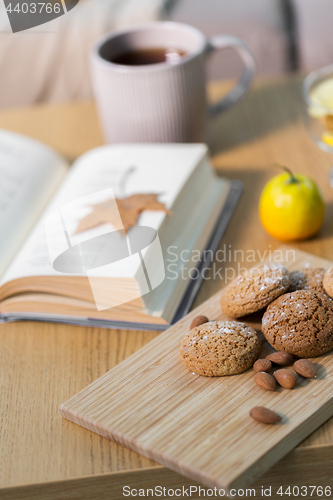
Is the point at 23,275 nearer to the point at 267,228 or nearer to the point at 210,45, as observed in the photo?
the point at 267,228

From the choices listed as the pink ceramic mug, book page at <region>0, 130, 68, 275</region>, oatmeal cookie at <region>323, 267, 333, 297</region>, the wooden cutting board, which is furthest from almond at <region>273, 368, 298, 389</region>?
the pink ceramic mug

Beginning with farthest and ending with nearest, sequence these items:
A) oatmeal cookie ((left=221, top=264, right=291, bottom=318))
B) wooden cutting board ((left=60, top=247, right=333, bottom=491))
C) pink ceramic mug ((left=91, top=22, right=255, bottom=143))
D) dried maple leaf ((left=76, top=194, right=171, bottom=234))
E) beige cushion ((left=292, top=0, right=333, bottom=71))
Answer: beige cushion ((left=292, top=0, right=333, bottom=71)), pink ceramic mug ((left=91, top=22, right=255, bottom=143)), dried maple leaf ((left=76, top=194, right=171, bottom=234)), oatmeal cookie ((left=221, top=264, right=291, bottom=318)), wooden cutting board ((left=60, top=247, right=333, bottom=491))

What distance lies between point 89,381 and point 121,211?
0.24 meters

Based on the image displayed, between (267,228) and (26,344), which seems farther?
(267,228)

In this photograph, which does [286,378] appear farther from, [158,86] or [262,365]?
[158,86]

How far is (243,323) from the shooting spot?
545mm

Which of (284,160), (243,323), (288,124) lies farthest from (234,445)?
(288,124)

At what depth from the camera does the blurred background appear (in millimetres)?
1696

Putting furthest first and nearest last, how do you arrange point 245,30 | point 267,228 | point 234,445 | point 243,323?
point 245,30 → point 267,228 → point 243,323 → point 234,445

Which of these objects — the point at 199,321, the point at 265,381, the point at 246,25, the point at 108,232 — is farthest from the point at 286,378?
the point at 246,25

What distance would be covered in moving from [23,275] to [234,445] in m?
0.32

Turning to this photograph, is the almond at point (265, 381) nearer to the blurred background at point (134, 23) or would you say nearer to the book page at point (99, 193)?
the book page at point (99, 193)

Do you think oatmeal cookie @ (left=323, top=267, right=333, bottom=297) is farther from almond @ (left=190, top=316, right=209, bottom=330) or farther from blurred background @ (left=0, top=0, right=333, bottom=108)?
blurred background @ (left=0, top=0, right=333, bottom=108)

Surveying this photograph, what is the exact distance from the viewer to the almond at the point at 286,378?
479 millimetres
